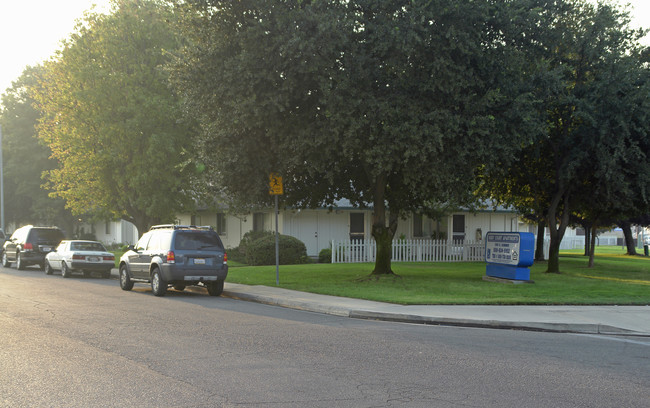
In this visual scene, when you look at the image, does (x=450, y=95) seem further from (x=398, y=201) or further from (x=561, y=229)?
(x=561, y=229)

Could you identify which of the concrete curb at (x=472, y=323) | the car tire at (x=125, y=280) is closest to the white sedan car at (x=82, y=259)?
the car tire at (x=125, y=280)

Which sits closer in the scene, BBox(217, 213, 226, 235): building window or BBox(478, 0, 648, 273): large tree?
BBox(478, 0, 648, 273): large tree

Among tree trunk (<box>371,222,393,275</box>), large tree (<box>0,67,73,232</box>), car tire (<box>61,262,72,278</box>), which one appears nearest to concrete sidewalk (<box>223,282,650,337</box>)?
tree trunk (<box>371,222,393,275</box>)

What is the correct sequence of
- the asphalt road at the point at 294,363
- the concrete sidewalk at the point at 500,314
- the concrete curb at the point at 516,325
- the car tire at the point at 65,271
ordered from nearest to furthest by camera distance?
the asphalt road at the point at 294,363 < the concrete curb at the point at 516,325 < the concrete sidewalk at the point at 500,314 < the car tire at the point at 65,271

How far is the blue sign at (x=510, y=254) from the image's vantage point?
64.5ft

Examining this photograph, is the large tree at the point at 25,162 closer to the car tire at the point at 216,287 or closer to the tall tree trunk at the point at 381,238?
the tall tree trunk at the point at 381,238

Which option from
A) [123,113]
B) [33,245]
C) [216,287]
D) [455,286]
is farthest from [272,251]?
[455,286]

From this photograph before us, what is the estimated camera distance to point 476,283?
20.2 meters

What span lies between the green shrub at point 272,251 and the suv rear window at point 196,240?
12197 millimetres

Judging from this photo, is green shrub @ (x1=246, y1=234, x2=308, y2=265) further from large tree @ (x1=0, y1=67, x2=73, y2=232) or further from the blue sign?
large tree @ (x1=0, y1=67, x2=73, y2=232)

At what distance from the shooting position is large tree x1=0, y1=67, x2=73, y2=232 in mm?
50531

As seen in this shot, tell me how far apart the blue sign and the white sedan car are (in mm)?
14200

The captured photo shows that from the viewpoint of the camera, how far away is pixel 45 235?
29188 mm

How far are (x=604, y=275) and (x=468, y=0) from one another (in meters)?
13.5
